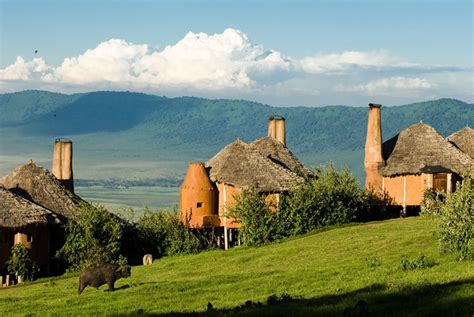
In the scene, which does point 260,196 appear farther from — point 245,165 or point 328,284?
point 328,284

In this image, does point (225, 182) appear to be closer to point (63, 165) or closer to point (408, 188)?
point (63, 165)

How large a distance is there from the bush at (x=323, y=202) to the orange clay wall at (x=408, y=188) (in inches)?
233

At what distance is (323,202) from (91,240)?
15374 millimetres

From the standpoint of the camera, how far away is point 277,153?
73.5m

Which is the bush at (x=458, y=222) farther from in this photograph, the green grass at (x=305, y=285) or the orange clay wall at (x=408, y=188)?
the orange clay wall at (x=408, y=188)

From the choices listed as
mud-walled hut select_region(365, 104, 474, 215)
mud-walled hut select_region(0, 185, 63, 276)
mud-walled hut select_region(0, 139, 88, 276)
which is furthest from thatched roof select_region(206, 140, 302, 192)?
mud-walled hut select_region(0, 185, 63, 276)

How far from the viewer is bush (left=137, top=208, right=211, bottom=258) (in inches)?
2419

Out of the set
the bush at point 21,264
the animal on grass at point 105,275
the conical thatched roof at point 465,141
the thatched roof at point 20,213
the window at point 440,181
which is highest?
the conical thatched roof at point 465,141

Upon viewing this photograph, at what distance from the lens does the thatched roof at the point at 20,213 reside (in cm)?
5491

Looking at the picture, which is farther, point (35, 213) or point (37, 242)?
point (37, 242)

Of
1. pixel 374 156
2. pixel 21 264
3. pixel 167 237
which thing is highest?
pixel 374 156

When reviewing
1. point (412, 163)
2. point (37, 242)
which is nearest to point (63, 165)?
point (37, 242)

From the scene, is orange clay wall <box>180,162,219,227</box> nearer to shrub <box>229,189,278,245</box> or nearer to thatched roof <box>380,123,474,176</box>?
shrub <box>229,189,278,245</box>

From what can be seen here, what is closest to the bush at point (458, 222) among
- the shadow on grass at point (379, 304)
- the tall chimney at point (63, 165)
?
the shadow on grass at point (379, 304)
